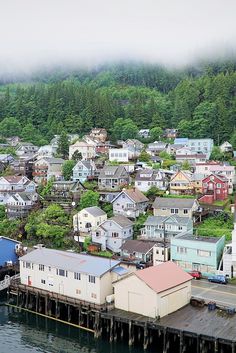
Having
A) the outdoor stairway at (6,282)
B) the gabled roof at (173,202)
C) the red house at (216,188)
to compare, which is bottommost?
the outdoor stairway at (6,282)

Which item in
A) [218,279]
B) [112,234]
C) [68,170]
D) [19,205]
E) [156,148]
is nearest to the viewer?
[218,279]

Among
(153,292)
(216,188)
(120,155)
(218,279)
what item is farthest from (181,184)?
(153,292)

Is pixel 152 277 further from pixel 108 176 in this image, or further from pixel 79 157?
pixel 79 157

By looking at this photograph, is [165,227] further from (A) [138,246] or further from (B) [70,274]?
(B) [70,274]

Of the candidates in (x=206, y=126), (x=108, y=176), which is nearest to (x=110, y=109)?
(x=206, y=126)

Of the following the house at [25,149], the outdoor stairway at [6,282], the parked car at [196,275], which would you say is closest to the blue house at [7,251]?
the outdoor stairway at [6,282]

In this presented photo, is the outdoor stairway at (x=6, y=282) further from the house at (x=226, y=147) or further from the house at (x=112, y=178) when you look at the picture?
the house at (x=226, y=147)
